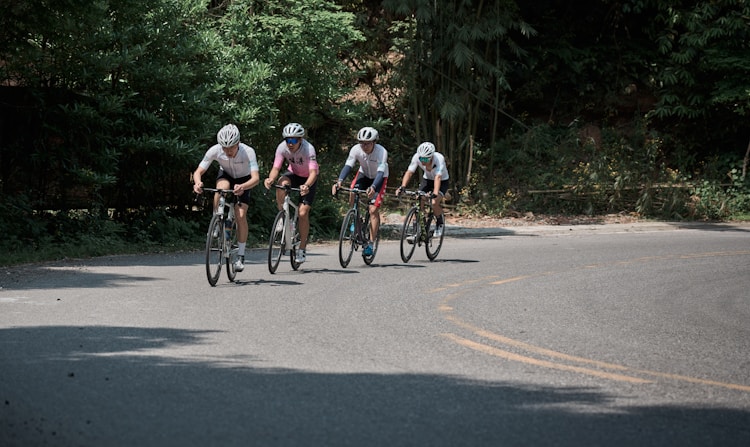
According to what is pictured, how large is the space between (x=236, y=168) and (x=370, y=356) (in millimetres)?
5658

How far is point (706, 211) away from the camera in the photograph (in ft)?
90.5

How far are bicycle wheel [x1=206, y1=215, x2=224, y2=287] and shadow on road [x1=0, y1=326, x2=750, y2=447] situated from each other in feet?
15.1

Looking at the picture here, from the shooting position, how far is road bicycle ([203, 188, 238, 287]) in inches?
510

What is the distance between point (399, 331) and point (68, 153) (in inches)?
407

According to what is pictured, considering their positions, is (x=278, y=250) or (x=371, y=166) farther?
(x=371, y=166)

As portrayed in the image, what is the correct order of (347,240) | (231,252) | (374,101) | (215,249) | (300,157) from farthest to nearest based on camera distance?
(374,101) → (347,240) → (300,157) → (231,252) → (215,249)

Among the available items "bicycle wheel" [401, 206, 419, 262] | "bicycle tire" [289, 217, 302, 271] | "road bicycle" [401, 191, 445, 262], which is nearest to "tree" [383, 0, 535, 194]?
"road bicycle" [401, 191, 445, 262]

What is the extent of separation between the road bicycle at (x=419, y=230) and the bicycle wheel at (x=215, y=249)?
155 inches

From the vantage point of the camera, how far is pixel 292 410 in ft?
21.7

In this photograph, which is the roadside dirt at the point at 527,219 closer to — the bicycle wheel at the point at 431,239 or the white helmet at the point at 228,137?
the bicycle wheel at the point at 431,239

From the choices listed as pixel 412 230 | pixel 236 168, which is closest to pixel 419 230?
pixel 412 230

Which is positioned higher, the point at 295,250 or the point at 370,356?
the point at 295,250

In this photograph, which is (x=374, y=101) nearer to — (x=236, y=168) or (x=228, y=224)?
(x=236, y=168)

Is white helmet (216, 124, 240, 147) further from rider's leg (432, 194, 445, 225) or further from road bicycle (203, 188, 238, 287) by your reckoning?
rider's leg (432, 194, 445, 225)
